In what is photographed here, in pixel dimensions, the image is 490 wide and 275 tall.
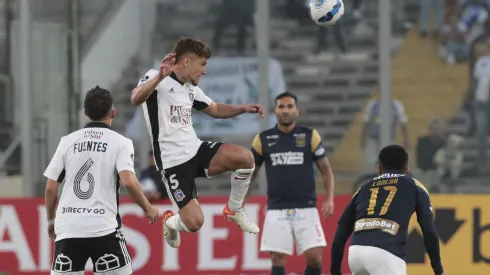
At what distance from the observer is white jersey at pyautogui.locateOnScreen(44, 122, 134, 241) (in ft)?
26.4

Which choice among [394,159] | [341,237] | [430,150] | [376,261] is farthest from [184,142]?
[430,150]

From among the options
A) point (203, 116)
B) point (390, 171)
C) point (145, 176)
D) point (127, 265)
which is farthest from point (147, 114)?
point (203, 116)

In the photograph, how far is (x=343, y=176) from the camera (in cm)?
1480

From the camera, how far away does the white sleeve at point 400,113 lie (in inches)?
584

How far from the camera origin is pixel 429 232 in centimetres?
779

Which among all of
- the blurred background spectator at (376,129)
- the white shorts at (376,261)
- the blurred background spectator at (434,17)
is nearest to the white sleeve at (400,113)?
the blurred background spectator at (376,129)

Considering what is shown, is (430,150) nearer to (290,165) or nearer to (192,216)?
(290,165)

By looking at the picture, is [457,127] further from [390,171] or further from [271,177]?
[390,171]

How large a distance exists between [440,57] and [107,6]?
4.90 metres

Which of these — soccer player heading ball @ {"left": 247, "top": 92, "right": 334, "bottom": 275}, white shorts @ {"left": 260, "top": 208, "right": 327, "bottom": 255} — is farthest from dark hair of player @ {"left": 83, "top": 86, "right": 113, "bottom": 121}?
white shorts @ {"left": 260, "top": 208, "right": 327, "bottom": 255}

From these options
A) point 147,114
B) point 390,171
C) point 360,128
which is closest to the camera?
point 390,171

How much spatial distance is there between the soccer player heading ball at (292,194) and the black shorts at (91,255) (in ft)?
12.0

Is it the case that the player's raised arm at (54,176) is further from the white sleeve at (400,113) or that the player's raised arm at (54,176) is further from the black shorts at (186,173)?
the white sleeve at (400,113)

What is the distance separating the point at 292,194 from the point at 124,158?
383 cm
